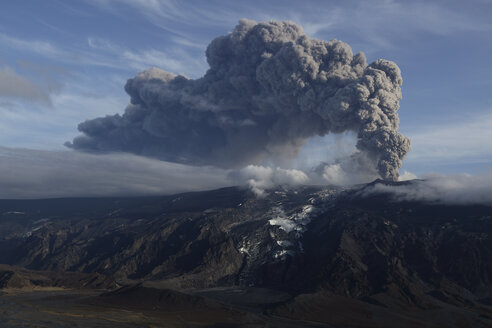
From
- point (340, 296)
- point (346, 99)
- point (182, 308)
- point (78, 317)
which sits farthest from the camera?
point (346, 99)

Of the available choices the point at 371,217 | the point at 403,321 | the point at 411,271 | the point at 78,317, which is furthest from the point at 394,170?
the point at 78,317

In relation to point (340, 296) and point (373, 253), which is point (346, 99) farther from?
point (340, 296)

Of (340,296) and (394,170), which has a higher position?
(394,170)

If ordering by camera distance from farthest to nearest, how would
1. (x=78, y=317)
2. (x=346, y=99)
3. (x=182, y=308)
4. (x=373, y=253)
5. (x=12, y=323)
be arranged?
(x=346, y=99) < (x=373, y=253) < (x=182, y=308) < (x=78, y=317) < (x=12, y=323)

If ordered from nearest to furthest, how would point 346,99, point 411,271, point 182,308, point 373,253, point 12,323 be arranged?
point 12,323 → point 182,308 → point 411,271 → point 373,253 → point 346,99

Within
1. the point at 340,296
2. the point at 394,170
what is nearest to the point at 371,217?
the point at 394,170

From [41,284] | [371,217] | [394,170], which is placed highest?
[394,170]

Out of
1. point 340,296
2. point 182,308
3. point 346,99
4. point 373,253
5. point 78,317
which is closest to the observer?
point 78,317

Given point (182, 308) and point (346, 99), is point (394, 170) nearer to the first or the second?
point (346, 99)

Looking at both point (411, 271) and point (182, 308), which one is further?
point (411, 271)
